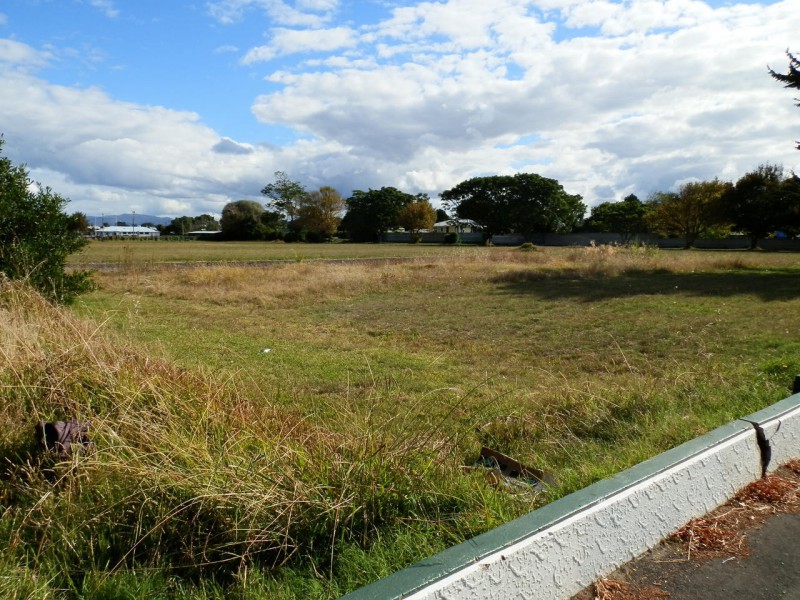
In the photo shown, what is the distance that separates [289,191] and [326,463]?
4681 inches

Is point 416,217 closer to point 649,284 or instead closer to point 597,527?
point 649,284

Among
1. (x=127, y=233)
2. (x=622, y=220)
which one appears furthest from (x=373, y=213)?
(x=127, y=233)

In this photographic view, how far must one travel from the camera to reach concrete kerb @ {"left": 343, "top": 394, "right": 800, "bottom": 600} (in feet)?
7.16

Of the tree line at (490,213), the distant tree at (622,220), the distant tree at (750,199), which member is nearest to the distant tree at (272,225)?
the tree line at (490,213)

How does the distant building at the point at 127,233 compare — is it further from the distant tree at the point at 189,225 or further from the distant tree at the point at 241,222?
the distant tree at the point at 241,222

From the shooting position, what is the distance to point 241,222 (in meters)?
100

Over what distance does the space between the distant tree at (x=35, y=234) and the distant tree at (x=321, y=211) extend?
3888 inches

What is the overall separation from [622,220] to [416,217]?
3050cm

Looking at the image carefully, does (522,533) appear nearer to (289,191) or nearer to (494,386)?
(494,386)

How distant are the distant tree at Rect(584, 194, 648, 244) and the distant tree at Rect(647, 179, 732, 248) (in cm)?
1504

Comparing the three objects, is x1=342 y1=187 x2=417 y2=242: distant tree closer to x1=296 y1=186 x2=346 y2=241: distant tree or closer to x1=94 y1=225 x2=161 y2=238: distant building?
x1=296 y1=186 x2=346 y2=241: distant tree

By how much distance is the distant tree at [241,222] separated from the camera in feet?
325

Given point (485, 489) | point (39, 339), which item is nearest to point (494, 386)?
point (485, 489)

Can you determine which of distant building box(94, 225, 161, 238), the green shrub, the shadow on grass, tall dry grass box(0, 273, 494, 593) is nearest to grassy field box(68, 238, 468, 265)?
the shadow on grass
